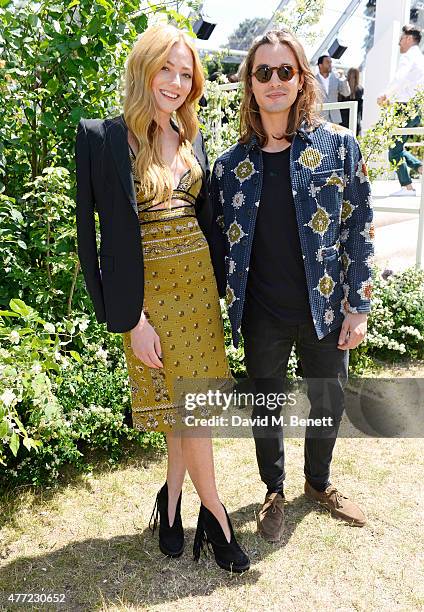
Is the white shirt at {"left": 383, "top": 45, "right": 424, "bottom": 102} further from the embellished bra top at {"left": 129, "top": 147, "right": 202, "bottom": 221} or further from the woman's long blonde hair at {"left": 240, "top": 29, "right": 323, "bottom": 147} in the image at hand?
the embellished bra top at {"left": 129, "top": 147, "right": 202, "bottom": 221}

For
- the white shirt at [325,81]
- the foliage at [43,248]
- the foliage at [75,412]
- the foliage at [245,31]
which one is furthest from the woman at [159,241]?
the foliage at [245,31]

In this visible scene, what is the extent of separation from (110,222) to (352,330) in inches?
41.2

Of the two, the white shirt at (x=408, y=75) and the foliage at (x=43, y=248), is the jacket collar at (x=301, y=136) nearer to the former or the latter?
the foliage at (x=43, y=248)

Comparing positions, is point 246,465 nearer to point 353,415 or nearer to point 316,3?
point 353,415

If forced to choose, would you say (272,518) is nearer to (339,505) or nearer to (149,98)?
(339,505)

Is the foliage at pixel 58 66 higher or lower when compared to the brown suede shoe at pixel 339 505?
higher

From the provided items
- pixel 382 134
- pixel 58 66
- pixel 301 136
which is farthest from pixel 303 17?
pixel 301 136

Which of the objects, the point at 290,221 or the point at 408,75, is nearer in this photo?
the point at 290,221

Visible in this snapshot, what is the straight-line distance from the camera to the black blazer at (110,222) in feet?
6.54

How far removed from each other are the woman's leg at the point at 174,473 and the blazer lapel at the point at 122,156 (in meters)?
1.03

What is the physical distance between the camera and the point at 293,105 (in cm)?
229

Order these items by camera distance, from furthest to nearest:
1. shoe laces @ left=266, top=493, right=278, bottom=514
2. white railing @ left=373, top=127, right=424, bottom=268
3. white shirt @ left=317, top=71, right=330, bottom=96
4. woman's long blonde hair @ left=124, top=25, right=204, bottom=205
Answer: white shirt @ left=317, top=71, right=330, bottom=96 → white railing @ left=373, top=127, right=424, bottom=268 → shoe laces @ left=266, top=493, right=278, bottom=514 → woman's long blonde hair @ left=124, top=25, right=204, bottom=205

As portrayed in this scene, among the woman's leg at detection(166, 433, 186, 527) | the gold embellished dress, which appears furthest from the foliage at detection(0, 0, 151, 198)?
the woman's leg at detection(166, 433, 186, 527)

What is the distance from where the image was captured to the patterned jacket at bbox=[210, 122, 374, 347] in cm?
222
